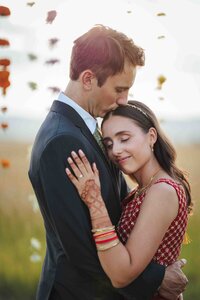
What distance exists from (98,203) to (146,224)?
201 millimetres

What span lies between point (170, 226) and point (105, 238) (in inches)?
12.0

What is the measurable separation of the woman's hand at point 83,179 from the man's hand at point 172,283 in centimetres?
46

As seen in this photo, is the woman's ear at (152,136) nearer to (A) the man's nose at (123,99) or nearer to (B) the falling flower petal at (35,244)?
(A) the man's nose at (123,99)

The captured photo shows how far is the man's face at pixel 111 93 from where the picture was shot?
9.02 feet

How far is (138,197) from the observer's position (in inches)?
108

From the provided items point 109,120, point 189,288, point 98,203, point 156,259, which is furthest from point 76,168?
point 189,288

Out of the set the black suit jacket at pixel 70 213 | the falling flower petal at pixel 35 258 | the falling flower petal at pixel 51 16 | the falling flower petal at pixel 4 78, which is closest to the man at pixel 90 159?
the black suit jacket at pixel 70 213

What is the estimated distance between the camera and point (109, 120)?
279cm

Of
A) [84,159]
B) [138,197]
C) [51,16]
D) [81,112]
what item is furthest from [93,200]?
[51,16]

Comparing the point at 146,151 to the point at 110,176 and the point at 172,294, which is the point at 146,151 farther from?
the point at 172,294

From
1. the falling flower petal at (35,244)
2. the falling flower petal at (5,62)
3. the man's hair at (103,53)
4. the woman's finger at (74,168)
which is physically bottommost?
the falling flower petal at (35,244)

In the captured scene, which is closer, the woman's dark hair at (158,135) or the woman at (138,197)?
the woman at (138,197)

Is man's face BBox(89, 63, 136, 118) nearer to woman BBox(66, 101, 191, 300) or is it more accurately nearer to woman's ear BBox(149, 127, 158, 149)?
woman BBox(66, 101, 191, 300)

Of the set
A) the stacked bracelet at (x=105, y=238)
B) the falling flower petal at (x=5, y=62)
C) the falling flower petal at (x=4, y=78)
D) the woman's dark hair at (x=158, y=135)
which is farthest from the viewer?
the falling flower petal at (x=5, y=62)
